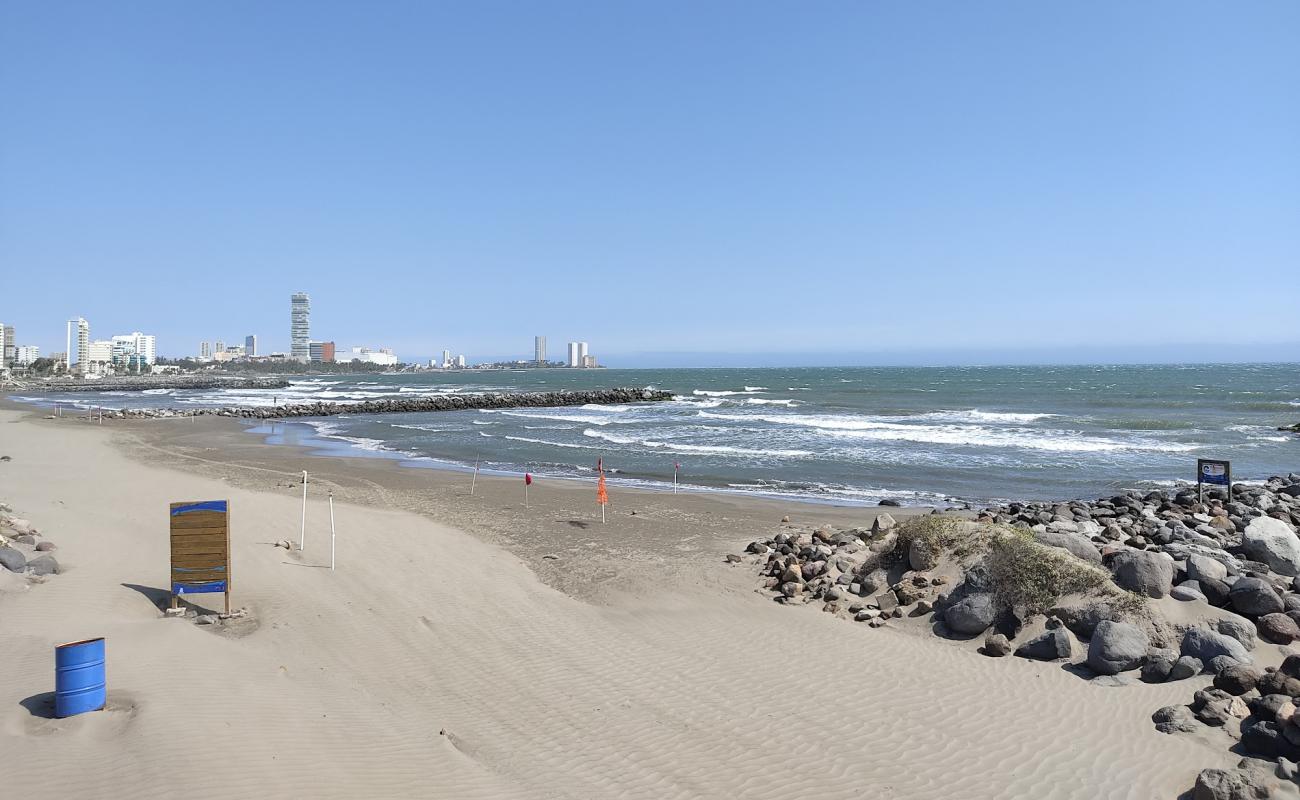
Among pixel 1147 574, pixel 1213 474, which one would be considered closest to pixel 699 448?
pixel 1213 474

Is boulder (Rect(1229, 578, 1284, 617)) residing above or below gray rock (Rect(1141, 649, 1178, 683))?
above

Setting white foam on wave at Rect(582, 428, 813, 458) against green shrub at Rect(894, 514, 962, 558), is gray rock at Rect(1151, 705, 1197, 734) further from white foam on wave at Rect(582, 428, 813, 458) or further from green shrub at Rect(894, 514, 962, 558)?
white foam on wave at Rect(582, 428, 813, 458)

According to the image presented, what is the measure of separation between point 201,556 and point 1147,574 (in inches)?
436

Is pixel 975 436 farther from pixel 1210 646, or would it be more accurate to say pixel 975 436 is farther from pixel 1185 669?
pixel 1185 669

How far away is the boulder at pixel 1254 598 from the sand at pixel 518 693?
6.80ft

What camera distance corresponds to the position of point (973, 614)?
9352 mm

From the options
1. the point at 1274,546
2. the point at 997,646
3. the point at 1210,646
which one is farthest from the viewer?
the point at 1274,546

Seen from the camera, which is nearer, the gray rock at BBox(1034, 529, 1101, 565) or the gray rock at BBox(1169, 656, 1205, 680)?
the gray rock at BBox(1169, 656, 1205, 680)

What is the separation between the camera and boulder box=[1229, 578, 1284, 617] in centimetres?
892

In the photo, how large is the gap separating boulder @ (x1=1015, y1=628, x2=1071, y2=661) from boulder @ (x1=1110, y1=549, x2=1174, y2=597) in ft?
4.50

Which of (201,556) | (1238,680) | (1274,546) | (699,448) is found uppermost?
(201,556)

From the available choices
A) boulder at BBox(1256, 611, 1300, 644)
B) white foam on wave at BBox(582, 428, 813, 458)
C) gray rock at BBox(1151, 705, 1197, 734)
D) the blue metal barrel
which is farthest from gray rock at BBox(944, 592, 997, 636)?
white foam on wave at BBox(582, 428, 813, 458)

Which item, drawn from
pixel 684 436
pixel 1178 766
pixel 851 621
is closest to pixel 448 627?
pixel 851 621

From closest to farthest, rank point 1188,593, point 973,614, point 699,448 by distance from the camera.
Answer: point 1188,593 < point 973,614 < point 699,448
